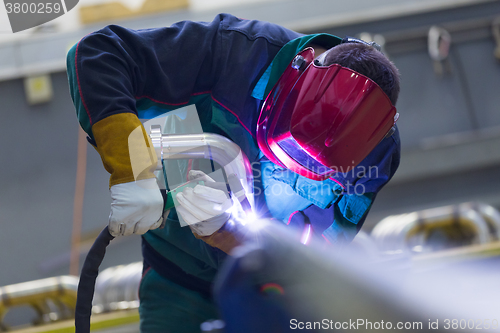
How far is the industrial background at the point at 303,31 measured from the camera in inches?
138

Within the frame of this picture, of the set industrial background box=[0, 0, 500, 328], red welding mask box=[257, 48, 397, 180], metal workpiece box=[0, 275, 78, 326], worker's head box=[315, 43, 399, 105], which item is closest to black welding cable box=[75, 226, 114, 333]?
red welding mask box=[257, 48, 397, 180]

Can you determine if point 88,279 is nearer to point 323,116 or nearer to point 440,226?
point 323,116

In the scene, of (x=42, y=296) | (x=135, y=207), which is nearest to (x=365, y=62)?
(x=135, y=207)

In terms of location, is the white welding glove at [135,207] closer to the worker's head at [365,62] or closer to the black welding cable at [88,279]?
the black welding cable at [88,279]

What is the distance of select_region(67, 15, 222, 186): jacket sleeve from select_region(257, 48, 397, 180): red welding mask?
216 millimetres

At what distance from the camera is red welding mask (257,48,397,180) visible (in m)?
0.93

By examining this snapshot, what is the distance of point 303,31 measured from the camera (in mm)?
3748

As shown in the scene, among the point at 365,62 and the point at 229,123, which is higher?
the point at 365,62

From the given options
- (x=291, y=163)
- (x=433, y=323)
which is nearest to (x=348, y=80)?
(x=291, y=163)

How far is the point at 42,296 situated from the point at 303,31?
9.62 ft

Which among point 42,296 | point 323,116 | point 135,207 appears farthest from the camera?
point 42,296

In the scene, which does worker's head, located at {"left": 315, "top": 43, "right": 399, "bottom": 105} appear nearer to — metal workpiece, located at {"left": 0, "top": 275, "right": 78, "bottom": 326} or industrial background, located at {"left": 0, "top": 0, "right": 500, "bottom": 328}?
metal workpiece, located at {"left": 0, "top": 275, "right": 78, "bottom": 326}

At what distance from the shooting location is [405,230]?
228 cm

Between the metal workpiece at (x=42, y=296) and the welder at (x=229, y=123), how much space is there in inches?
35.7
